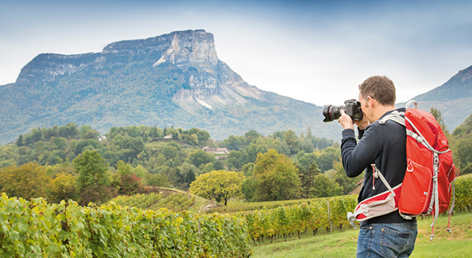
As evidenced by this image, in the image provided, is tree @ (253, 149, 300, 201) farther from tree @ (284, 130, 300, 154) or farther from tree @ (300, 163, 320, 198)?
tree @ (284, 130, 300, 154)

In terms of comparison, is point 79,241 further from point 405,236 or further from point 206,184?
point 206,184

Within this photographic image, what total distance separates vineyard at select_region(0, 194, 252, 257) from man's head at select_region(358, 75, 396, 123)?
3.01m

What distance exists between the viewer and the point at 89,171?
4994 centimetres

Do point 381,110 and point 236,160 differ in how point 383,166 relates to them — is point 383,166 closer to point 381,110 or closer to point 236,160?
point 381,110

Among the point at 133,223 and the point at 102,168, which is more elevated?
the point at 133,223

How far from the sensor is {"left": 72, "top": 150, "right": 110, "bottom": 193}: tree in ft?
162

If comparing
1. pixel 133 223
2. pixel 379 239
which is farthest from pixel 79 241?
pixel 379 239

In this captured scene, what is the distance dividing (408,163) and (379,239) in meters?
0.58

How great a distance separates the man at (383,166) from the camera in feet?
6.67

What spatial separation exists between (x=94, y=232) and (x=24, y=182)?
5573 cm

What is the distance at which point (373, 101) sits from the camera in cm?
227

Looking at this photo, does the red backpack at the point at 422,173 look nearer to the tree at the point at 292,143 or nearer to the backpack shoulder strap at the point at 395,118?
the backpack shoulder strap at the point at 395,118

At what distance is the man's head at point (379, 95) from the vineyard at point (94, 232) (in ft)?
9.89

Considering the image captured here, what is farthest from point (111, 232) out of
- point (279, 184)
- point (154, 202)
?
point (154, 202)
